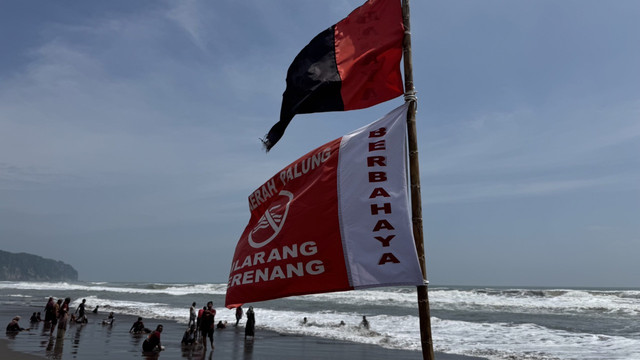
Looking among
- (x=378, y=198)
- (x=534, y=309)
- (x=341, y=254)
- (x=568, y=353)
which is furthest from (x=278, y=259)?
(x=534, y=309)

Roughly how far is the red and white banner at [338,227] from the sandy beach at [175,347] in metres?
12.5

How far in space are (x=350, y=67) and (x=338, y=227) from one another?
1995mm

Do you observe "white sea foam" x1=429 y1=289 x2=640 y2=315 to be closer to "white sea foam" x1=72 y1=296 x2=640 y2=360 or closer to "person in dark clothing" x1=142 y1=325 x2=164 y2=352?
"white sea foam" x1=72 y1=296 x2=640 y2=360

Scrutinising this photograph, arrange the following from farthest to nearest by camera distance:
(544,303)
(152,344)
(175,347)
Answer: (544,303), (175,347), (152,344)

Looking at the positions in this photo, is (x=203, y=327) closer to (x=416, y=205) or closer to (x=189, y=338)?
(x=189, y=338)

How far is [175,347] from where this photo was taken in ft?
59.2

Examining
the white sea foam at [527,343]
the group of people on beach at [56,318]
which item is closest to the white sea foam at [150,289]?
the group of people on beach at [56,318]

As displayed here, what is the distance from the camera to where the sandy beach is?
51.9 ft

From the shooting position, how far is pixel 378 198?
466cm

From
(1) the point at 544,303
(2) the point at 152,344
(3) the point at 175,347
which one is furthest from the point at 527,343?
(1) the point at 544,303

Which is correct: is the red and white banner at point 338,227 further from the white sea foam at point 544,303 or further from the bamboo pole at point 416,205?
the white sea foam at point 544,303

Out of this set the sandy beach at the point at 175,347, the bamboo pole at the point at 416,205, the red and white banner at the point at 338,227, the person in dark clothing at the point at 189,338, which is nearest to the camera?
the bamboo pole at the point at 416,205

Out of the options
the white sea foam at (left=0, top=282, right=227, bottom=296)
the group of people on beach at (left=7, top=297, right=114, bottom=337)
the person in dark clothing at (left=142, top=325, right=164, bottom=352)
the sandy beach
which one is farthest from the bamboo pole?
the white sea foam at (left=0, top=282, right=227, bottom=296)

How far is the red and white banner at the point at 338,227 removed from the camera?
4477mm
